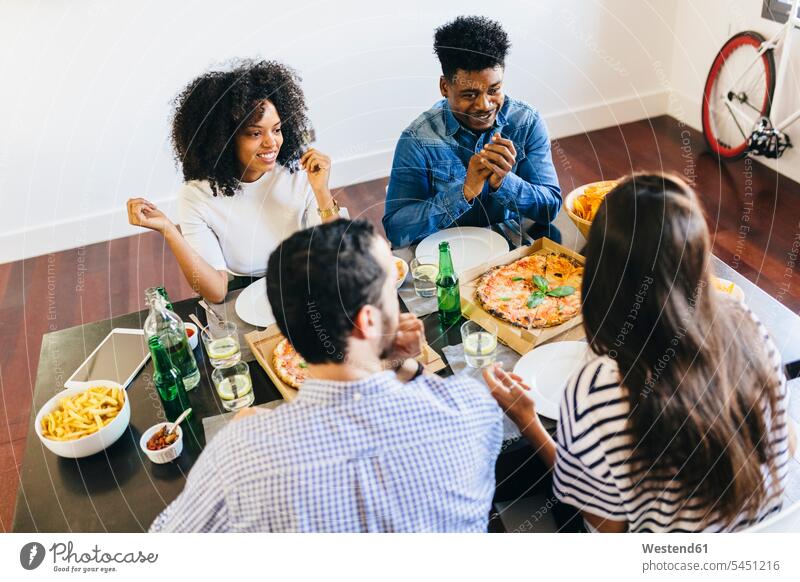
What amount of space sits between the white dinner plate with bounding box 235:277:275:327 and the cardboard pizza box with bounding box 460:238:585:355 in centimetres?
45

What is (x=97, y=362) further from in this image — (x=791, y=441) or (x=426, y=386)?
(x=791, y=441)

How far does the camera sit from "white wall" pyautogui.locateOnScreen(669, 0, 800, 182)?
3.20 metres

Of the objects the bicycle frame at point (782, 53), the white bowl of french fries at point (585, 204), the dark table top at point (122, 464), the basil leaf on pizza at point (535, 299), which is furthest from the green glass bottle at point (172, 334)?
the bicycle frame at point (782, 53)

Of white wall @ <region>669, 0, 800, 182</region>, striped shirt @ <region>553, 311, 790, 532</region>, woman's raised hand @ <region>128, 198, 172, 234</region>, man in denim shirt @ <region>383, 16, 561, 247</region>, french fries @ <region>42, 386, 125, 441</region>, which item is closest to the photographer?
striped shirt @ <region>553, 311, 790, 532</region>

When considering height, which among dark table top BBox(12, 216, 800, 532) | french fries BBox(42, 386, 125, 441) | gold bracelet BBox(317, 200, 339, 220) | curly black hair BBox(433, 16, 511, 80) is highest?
curly black hair BBox(433, 16, 511, 80)

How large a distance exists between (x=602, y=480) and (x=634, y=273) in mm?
350

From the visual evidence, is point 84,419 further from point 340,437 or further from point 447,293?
point 447,293

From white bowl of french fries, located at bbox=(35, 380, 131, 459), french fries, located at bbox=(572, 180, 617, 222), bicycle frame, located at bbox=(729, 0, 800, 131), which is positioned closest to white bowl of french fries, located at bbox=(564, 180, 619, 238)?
french fries, located at bbox=(572, 180, 617, 222)

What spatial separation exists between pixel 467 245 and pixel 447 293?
0.32m

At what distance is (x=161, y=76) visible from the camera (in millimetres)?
3047

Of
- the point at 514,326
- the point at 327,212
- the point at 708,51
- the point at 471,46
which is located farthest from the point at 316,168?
the point at 708,51

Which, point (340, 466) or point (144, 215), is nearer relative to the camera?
point (340, 466)

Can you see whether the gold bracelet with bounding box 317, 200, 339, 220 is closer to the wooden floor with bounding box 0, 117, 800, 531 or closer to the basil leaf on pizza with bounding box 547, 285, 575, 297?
the basil leaf on pizza with bounding box 547, 285, 575, 297
